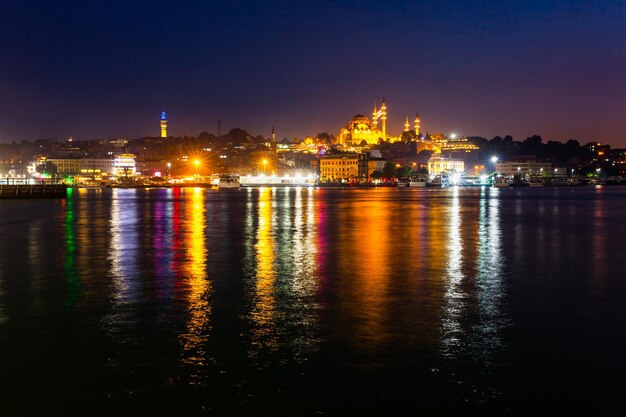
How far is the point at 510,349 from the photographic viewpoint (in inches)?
379

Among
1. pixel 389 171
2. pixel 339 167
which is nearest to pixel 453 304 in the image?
pixel 389 171

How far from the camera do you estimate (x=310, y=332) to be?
10531 mm

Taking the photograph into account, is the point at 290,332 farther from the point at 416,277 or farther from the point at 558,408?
the point at 416,277

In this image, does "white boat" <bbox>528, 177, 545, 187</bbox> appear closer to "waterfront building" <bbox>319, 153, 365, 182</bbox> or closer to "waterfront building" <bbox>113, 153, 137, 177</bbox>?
"waterfront building" <bbox>319, 153, 365, 182</bbox>

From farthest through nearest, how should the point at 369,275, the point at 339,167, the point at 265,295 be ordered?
the point at 339,167 < the point at 369,275 < the point at 265,295

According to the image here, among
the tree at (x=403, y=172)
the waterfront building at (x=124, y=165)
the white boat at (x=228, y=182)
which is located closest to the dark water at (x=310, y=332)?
the white boat at (x=228, y=182)

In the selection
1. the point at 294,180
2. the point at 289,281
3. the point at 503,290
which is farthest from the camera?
the point at 294,180

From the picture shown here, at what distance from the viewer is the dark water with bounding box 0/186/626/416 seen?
770 cm

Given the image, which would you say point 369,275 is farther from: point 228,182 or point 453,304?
point 228,182

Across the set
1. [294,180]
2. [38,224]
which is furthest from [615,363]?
[294,180]

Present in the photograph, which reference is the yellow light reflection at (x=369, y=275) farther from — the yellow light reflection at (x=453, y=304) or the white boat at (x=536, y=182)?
the white boat at (x=536, y=182)

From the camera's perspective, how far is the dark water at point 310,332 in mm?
7703

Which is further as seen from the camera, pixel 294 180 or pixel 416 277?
pixel 294 180

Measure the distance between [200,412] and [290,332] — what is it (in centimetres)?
339
